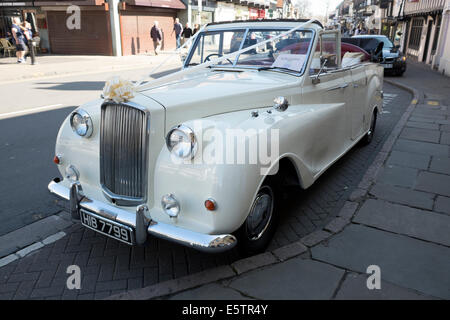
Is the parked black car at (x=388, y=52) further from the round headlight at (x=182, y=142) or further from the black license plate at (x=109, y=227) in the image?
the black license plate at (x=109, y=227)

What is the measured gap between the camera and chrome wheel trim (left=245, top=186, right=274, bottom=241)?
287 centimetres

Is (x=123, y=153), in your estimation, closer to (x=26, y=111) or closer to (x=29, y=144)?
(x=29, y=144)

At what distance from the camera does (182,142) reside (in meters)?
2.58

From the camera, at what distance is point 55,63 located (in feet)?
55.9

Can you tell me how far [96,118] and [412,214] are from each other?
10.7 feet

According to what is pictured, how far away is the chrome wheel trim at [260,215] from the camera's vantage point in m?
2.87

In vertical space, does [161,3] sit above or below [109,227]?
above

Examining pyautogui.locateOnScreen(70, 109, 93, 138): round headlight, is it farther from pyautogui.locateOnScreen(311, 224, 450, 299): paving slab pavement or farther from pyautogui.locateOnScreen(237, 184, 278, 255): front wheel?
pyautogui.locateOnScreen(311, 224, 450, 299): paving slab pavement

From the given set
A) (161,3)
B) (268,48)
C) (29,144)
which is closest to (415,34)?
(161,3)

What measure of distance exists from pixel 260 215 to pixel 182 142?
0.95 m

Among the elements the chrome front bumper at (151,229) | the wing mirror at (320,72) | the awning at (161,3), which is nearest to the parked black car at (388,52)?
the wing mirror at (320,72)

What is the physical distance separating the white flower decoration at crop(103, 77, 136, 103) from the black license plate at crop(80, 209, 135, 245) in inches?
35.7

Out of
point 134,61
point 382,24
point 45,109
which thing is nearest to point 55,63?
point 134,61

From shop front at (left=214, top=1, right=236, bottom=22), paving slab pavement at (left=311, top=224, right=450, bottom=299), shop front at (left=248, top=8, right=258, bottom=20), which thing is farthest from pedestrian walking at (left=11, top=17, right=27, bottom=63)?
shop front at (left=248, top=8, right=258, bottom=20)
